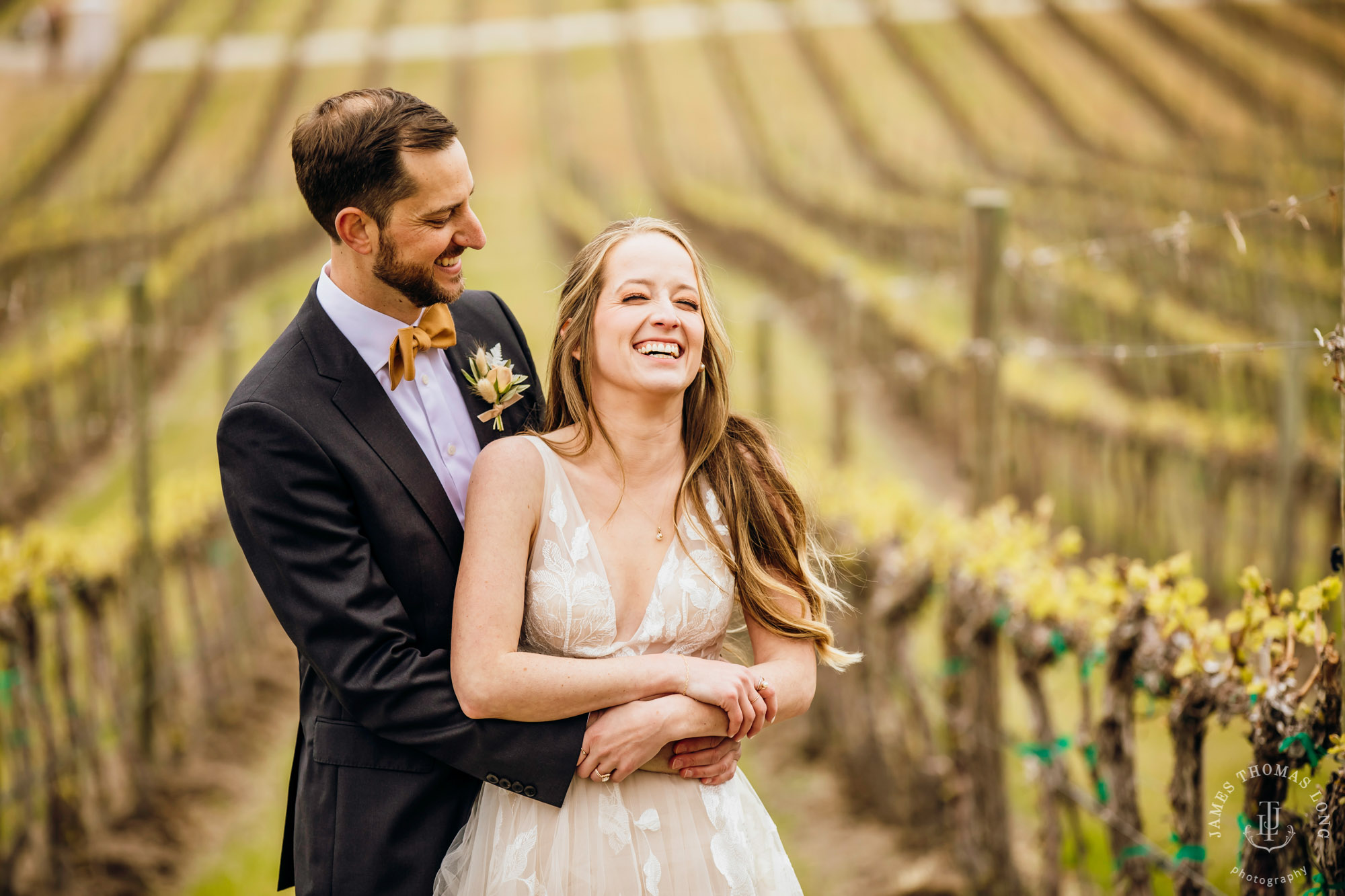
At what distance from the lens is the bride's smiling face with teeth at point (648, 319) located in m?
1.74

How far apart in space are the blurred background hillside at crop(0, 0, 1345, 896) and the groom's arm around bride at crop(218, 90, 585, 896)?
43 cm

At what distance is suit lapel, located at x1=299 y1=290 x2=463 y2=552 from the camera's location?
1729 millimetres

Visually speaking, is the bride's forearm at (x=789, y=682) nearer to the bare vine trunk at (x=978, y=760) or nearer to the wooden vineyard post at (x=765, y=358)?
the bare vine trunk at (x=978, y=760)

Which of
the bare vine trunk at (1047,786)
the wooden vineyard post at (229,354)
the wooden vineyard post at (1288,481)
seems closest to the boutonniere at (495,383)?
the bare vine trunk at (1047,786)

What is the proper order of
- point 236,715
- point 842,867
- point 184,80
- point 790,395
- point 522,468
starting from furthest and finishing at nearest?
point 184,80 < point 790,395 < point 236,715 < point 842,867 < point 522,468

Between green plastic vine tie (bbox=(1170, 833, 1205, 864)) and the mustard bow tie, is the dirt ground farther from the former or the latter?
green plastic vine tie (bbox=(1170, 833, 1205, 864))

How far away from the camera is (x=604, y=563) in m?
1.76

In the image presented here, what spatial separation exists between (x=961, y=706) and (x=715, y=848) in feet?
7.31

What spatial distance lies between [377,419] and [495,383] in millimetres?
240

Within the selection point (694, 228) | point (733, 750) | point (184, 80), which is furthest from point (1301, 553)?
point (184, 80)

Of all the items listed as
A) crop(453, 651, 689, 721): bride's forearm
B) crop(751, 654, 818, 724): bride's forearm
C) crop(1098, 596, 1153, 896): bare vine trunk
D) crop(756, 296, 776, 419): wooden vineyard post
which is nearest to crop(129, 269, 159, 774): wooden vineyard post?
crop(756, 296, 776, 419): wooden vineyard post

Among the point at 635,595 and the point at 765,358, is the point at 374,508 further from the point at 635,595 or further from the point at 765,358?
the point at 765,358

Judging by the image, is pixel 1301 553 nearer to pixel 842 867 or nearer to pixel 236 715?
pixel 842 867

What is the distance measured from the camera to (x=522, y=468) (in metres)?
1.73
